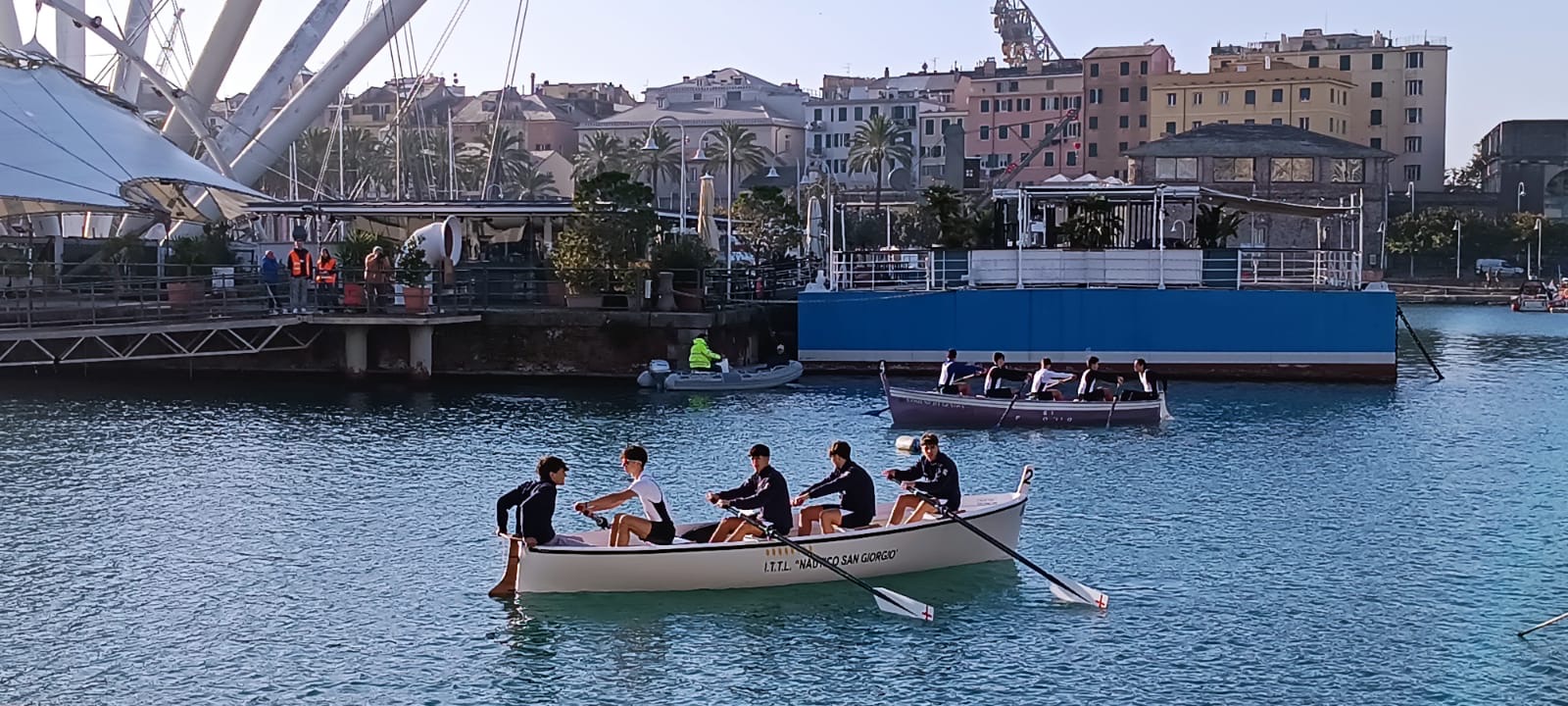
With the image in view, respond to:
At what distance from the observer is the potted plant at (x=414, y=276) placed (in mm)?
45625

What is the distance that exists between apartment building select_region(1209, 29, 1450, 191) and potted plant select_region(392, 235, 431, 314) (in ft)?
321

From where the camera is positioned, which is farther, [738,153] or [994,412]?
[738,153]

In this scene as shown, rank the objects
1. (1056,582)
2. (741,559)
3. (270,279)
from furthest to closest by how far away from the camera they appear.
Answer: (270,279), (1056,582), (741,559)

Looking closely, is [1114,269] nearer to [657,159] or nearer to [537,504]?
[537,504]

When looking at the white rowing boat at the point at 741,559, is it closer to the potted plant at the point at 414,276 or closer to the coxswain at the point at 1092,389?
the coxswain at the point at 1092,389

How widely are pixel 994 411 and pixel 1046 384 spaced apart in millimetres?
1706

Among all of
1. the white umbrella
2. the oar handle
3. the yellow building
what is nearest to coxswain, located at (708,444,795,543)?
the oar handle

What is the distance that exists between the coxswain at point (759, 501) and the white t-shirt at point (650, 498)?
1.91ft

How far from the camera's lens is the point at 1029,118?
136125 millimetres

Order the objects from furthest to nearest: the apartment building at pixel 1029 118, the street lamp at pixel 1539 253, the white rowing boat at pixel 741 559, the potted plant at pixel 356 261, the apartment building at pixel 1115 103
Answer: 1. the apartment building at pixel 1029 118
2. the apartment building at pixel 1115 103
3. the street lamp at pixel 1539 253
4. the potted plant at pixel 356 261
5. the white rowing boat at pixel 741 559

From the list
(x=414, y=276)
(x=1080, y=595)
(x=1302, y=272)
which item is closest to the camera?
(x=1080, y=595)

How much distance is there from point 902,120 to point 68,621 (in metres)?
124

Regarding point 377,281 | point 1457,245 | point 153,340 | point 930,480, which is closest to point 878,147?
point 1457,245

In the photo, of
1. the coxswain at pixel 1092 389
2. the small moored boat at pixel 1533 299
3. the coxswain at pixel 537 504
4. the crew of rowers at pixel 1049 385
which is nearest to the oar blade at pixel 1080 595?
the coxswain at pixel 537 504
